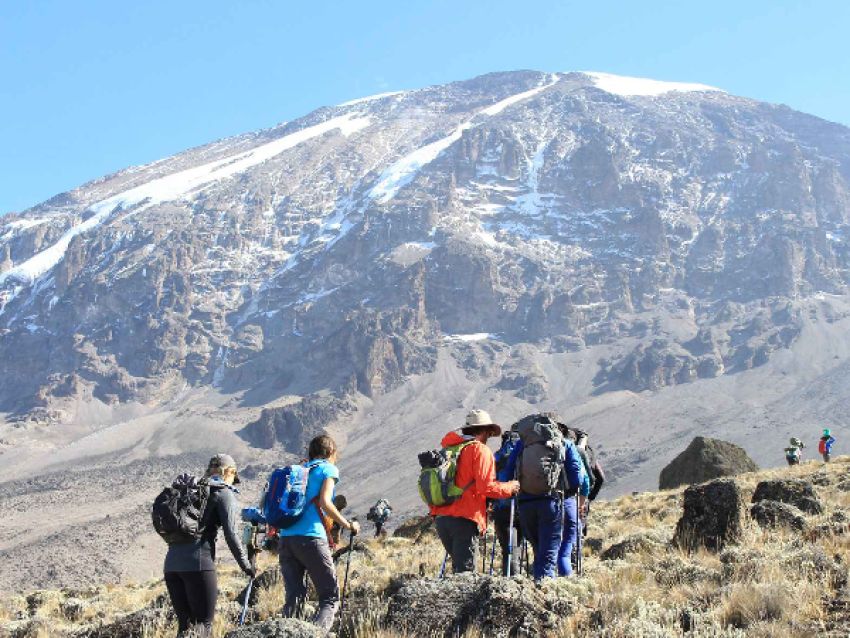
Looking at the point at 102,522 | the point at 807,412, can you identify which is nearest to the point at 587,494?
the point at 102,522

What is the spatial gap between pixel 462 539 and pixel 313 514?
1.61 m

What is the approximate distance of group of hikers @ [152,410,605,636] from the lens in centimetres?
629

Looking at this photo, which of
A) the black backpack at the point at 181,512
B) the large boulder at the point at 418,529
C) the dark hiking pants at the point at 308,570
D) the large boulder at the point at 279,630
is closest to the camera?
the large boulder at the point at 279,630

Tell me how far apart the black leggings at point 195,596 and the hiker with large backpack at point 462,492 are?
2.11m

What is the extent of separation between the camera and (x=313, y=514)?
21.6 ft

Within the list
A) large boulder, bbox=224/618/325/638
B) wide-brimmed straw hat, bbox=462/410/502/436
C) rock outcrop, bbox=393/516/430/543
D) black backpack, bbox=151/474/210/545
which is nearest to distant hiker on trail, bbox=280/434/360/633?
black backpack, bbox=151/474/210/545

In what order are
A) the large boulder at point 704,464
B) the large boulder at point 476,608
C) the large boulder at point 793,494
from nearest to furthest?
1. the large boulder at point 476,608
2. the large boulder at point 793,494
3. the large boulder at point 704,464

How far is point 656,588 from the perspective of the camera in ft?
22.4

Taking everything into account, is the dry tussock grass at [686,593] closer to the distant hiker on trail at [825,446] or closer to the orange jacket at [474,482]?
the orange jacket at [474,482]

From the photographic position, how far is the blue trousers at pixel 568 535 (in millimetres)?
7916

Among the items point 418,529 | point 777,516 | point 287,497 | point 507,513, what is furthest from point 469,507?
point 418,529

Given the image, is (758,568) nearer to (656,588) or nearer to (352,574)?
(656,588)

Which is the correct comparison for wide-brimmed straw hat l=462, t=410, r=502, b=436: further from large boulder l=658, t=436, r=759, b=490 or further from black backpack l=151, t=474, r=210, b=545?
large boulder l=658, t=436, r=759, b=490

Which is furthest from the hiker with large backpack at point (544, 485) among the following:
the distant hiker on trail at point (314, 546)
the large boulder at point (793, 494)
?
the large boulder at point (793, 494)
